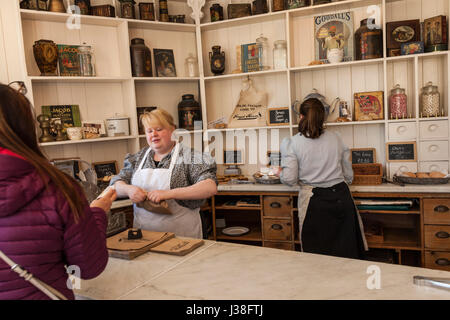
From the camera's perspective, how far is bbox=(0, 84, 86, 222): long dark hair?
35.6 inches

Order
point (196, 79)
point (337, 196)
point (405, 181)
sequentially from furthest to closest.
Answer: point (196, 79)
point (405, 181)
point (337, 196)

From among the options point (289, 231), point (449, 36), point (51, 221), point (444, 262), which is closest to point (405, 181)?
point (444, 262)

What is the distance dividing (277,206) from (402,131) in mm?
1142

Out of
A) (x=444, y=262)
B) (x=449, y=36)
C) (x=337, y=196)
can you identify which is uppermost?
(x=449, y=36)

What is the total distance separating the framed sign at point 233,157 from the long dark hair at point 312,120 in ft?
3.77

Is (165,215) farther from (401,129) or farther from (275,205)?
(401,129)

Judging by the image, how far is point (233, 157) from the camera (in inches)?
146

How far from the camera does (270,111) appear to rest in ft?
11.4

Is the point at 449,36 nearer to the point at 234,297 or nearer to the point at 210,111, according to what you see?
the point at 210,111

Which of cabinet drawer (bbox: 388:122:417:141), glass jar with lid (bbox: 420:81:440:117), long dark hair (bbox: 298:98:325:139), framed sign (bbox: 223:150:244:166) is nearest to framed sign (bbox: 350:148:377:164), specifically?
cabinet drawer (bbox: 388:122:417:141)

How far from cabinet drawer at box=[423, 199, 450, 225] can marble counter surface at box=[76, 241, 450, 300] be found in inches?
62.7

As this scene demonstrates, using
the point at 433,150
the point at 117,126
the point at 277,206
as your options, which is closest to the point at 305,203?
the point at 277,206

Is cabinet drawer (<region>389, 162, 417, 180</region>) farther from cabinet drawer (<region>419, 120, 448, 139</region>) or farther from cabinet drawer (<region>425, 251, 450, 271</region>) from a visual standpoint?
cabinet drawer (<region>425, 251, 450, 271</region>)

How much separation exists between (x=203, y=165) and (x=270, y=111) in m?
1.57
